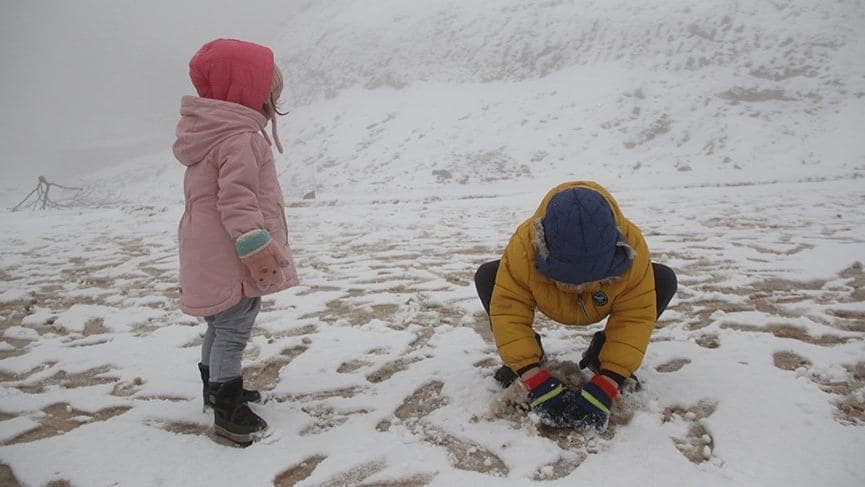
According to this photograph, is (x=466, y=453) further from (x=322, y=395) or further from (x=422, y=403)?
(x=322, y=395)

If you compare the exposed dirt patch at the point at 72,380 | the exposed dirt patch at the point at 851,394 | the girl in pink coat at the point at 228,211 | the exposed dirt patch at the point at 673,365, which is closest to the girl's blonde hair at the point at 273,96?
the girl in pink coat at the point at 228,211

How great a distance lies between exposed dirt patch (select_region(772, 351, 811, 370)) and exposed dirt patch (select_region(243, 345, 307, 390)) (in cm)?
266

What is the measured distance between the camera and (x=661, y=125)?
1611 cm

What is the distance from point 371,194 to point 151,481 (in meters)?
13.0

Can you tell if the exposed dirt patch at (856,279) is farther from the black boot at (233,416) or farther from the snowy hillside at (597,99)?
the snowy hillside at (597,99)

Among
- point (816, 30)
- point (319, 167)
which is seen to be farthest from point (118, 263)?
point (816, 30)

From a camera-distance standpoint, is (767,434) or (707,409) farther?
(707,409)

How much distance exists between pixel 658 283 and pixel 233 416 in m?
2.06

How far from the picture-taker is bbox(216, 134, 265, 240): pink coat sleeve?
1882 millimetres

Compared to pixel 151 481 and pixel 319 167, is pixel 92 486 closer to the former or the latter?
pixel 151 481

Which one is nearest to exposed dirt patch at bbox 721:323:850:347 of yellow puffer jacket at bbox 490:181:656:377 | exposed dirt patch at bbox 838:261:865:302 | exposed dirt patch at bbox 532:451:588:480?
exposed dirt patch at bbox 838:261:865:302

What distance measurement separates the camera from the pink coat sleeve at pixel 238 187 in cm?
188

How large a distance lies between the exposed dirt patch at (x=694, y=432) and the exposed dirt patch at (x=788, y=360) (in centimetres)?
62

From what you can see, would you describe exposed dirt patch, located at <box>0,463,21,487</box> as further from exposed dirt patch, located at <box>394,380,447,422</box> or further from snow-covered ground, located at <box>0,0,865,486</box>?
exposed dirt patch, located at <box>394,380,447,422</box>
